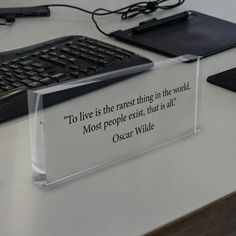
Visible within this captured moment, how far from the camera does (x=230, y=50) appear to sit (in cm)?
112

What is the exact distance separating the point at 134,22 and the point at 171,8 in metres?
0.13

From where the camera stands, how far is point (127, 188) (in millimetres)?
709

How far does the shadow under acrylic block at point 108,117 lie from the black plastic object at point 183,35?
294 mm

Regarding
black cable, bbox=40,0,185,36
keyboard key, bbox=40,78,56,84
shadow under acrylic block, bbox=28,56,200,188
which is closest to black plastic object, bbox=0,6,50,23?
black cable, bbox=40,0,185,36

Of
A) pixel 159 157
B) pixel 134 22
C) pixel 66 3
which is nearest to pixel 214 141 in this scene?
pixel 159 157

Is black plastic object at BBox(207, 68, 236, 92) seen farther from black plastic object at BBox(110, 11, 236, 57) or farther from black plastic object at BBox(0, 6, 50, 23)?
black plastic object at BBox(0, 6, 50, 23)

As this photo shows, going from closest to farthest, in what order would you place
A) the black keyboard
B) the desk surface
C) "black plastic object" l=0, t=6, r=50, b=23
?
the desk surface < the black keyboard < "black plastic object" l=0, t=6, r=50, b=23

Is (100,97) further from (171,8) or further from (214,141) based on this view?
(171,8)

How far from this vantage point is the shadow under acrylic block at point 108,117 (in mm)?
688

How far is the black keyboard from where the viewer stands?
86cm

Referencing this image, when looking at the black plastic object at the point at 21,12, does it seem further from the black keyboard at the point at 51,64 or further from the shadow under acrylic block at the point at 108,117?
the shadow under acrylic block at the point at 108,117

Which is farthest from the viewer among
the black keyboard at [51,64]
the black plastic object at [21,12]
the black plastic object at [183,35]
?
the black plastic object at [21,12]

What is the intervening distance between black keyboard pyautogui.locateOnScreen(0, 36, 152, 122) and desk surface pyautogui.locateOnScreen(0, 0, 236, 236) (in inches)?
1.7

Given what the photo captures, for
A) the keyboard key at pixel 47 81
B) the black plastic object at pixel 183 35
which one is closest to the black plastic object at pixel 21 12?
the black plastic object at pixel 183 35
